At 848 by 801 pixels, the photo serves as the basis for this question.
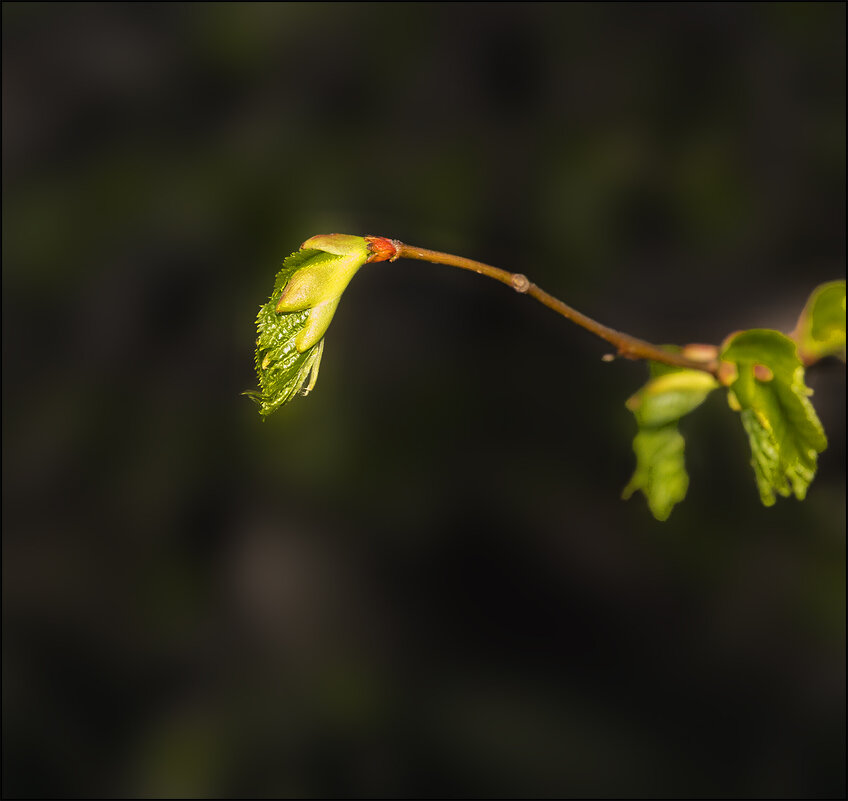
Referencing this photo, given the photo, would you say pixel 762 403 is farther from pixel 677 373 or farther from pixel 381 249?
pixel 381 249

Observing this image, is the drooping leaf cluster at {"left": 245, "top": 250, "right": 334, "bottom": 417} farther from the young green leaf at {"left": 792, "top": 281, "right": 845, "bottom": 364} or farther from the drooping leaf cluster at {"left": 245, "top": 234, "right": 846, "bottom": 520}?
the young green leaf at {"left": 792, "top": 281, "right": 845, "bottom": 364}

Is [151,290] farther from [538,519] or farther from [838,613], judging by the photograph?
[838,613]

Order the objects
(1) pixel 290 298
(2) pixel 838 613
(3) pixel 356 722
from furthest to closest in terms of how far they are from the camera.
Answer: (3) pixel 356 722
(2) pixel 838 613
(1) pixel 290 298

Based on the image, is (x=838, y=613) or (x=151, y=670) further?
(x=151, y=670)

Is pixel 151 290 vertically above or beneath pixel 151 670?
above

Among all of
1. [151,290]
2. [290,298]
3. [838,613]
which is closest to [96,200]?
[151,290]

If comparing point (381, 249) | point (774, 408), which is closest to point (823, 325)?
point (774, 408)
